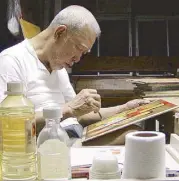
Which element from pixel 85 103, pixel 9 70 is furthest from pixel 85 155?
pixel 9 70

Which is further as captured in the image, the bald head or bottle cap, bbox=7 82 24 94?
the bald head

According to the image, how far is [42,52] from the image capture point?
89.7 inches

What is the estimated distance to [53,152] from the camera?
958 millimetres

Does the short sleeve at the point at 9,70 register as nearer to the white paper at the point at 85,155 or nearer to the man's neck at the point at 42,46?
the man's neck at the point at 42,46

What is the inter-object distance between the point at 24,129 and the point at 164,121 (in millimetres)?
1351

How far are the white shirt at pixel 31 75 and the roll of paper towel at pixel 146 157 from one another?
48.9 inches

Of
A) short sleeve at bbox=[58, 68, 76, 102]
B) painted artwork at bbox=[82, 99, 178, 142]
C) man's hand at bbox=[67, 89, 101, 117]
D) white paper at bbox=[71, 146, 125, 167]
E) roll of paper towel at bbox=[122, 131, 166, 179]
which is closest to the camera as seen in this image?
roll of paper towel at bbox=[122, 131, 166, 179]

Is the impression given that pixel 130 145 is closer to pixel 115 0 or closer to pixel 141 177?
pixel 141 177

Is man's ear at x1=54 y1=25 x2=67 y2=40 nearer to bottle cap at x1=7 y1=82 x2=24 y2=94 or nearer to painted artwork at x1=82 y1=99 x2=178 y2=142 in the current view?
painted artwork at x1=82 y1=99 x2=178 y2=142

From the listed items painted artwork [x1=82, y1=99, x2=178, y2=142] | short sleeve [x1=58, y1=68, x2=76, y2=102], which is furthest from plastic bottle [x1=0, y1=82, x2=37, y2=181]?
short sleeve [x1=58, y1=68, x2=76, y2=102]

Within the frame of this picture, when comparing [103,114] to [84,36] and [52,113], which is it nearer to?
[84,36]

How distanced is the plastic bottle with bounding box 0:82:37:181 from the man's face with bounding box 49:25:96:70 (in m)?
1.30

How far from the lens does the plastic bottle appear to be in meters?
0.90

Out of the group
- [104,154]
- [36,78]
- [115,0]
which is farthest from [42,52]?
[115,0]
